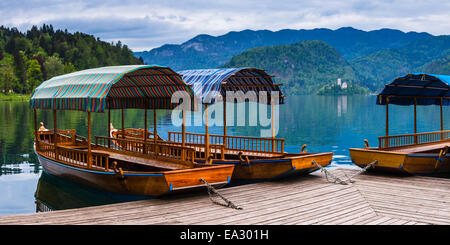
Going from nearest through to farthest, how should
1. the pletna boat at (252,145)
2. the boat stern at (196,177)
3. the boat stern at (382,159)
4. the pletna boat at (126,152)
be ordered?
the boat stern at (196,177), the pletna boat at (126,152), the pletna boat at (252,145), the boat stern at (382,159)

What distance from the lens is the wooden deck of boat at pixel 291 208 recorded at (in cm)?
852

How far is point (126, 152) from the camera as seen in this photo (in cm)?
1416

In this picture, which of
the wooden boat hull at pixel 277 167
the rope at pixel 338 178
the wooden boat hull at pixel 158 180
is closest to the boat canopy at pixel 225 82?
the wooden boat hull at pixel 277 167

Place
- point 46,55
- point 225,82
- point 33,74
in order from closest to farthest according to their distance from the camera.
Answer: point 225,82, point 33,74, point 46,55

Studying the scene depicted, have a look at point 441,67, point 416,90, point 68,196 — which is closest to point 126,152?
point 68,196

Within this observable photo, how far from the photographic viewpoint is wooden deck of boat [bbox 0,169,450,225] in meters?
8.52

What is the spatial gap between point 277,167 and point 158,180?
3.63 meters

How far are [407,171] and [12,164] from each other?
17654 millimetres

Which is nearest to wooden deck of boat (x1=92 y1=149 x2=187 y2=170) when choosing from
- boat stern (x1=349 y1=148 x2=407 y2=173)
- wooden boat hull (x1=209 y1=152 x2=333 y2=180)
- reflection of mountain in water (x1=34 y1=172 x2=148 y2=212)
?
reflection of mountain in water (x1=34 y1=172 x2=148 y2=212)

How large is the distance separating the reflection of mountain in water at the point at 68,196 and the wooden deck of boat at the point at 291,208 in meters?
2.03

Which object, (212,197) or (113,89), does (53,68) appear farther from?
(212,197)

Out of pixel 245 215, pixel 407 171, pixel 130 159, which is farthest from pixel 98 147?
pixel 407 171

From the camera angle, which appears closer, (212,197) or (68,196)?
(212,197)

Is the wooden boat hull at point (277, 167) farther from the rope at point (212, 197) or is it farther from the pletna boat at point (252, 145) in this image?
the rope at point (212, 197)
